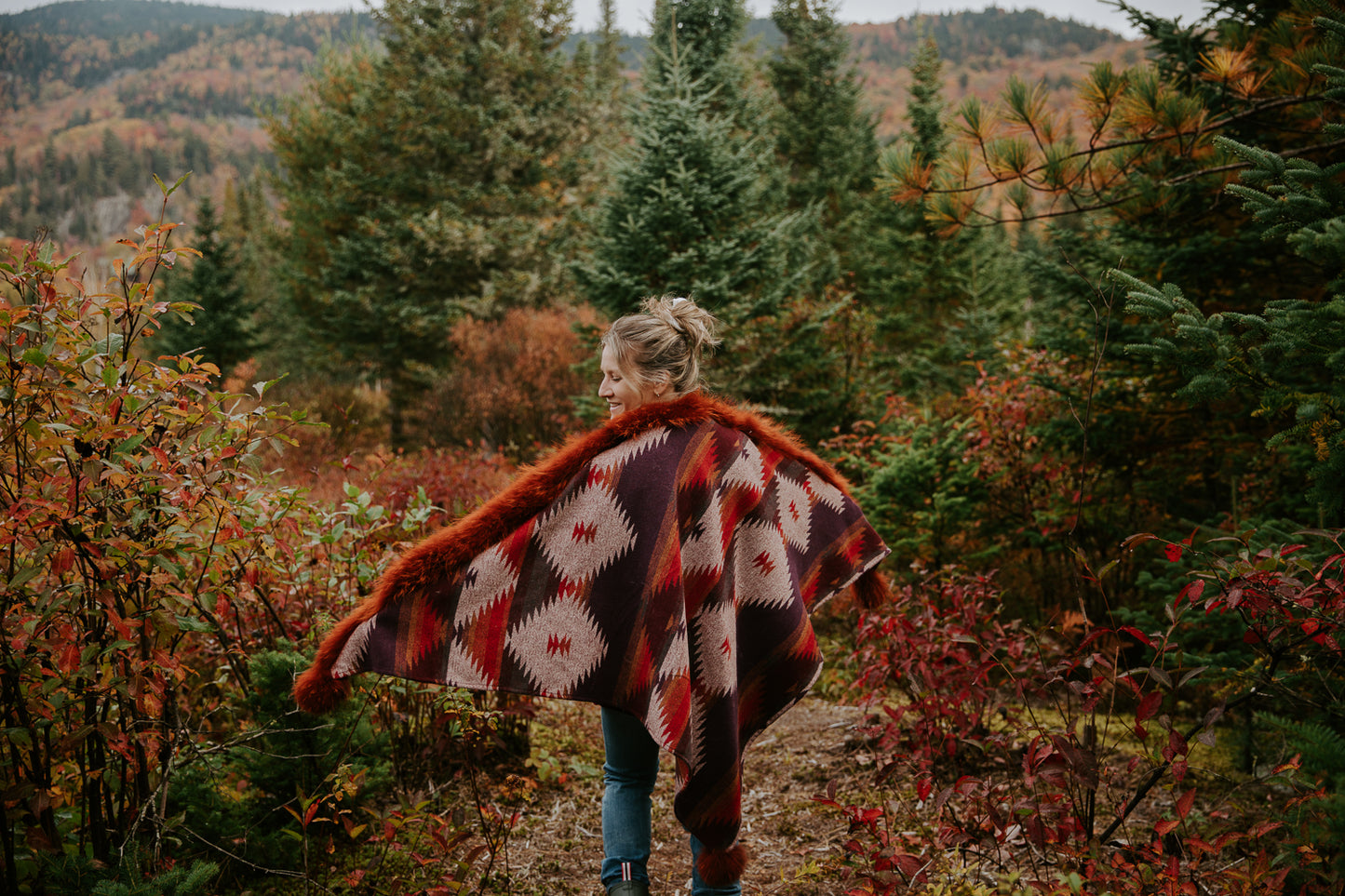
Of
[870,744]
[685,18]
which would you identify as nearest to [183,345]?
[685,18]

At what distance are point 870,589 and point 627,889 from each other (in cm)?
125

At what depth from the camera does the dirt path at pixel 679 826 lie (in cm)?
286

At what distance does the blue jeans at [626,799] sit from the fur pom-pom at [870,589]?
0.92m

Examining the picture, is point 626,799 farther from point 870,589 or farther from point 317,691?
point 870,589

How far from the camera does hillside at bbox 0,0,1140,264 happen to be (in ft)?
234

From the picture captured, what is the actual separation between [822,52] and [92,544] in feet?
70.9

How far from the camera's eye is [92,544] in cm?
184

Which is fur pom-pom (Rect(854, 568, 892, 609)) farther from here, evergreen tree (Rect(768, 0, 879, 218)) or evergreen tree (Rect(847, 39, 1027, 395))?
evergreen tree (Rect(768, 0, 879, 218))

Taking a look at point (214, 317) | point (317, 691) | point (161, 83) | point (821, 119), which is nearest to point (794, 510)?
point (317, 691)

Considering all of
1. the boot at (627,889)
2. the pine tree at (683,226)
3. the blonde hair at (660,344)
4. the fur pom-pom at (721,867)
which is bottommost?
the boot at (627,889)

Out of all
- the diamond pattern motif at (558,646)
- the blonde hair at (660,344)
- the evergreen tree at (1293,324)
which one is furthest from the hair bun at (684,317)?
the evergreen tree at (1293,324)

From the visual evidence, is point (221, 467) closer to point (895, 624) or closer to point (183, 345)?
point (895, 624)

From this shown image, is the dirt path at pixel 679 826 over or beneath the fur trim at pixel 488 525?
beneath

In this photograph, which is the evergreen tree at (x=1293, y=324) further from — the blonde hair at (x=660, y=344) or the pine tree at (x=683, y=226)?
the pine tree at (x=683, y=226)
